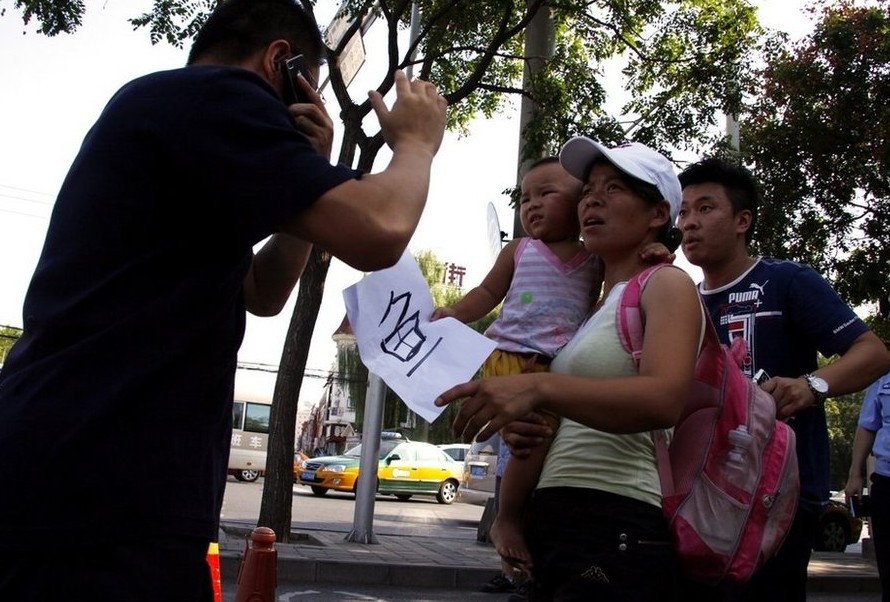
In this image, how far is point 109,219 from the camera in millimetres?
1575

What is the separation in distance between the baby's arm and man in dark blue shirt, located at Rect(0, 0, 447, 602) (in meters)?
1.09

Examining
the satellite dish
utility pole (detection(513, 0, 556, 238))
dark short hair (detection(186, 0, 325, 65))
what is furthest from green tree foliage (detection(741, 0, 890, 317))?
dark short hair (detection(186, 0, 325, 65))

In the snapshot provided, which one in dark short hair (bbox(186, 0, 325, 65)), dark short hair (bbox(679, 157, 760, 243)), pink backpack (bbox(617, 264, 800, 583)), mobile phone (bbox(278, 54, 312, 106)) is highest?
dark short hair (bbox(679, 157, 760, 243))

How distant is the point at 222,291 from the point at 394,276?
0.63m

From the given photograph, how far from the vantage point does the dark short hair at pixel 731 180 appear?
10.8ft

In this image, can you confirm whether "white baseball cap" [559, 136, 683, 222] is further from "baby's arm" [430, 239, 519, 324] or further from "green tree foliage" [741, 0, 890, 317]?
"green tree foliage" [741, 0, 890, 317]

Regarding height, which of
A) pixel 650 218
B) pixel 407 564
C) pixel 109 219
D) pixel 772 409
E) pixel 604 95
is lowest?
pixel 407 564

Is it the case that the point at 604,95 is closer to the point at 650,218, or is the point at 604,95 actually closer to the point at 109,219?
the point at 650,218

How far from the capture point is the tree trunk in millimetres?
10758

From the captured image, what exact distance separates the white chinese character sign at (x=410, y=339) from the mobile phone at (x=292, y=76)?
45 centimetres

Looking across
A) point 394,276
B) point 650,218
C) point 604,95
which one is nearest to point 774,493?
point 650,218

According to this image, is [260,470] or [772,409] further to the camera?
[260,470]

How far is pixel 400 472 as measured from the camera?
26.0m

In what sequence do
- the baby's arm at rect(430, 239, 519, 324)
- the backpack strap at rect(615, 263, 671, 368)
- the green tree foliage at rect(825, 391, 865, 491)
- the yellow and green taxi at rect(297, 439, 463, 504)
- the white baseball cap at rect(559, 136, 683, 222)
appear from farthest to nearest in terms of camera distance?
the green tree foliage at rect(825, 391, 865, 491)
the yellow and green taxi at rect(297, 439, 463, 504)
the baby's arm at rect(430, 239, 519, 324)
the white baseball cap at rect(559, 136, 683, 222)
the backpack strap at rect(615, 263, 671, 368)
